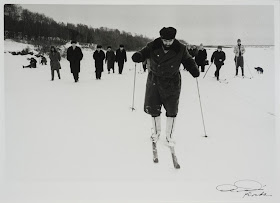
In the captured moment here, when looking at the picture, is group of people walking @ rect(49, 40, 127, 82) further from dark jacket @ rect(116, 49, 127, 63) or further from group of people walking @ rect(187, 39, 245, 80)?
group of people walking @ rect(187, 39, 245, 80)

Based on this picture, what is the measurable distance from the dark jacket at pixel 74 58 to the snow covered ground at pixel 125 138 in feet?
0.16

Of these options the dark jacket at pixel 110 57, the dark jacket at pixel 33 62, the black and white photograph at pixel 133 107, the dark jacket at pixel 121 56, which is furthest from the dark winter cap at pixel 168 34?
the dark jacket at pixel 33 62

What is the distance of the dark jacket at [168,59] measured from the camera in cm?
314

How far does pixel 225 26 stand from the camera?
3787 mm

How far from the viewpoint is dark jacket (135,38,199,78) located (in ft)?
10.3

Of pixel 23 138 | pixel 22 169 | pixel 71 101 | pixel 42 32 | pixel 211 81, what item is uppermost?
pixel 42 32

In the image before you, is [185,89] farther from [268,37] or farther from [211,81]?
[268,37]

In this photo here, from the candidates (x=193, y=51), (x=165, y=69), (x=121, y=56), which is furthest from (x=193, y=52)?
(x=121, y=56)

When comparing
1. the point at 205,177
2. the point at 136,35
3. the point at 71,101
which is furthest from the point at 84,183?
the point at 136,35

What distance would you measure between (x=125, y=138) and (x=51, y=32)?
1234mm

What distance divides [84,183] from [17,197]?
1.99 feet

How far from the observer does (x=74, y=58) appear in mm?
3715

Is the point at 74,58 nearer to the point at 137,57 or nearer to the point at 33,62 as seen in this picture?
the point at 33,62
